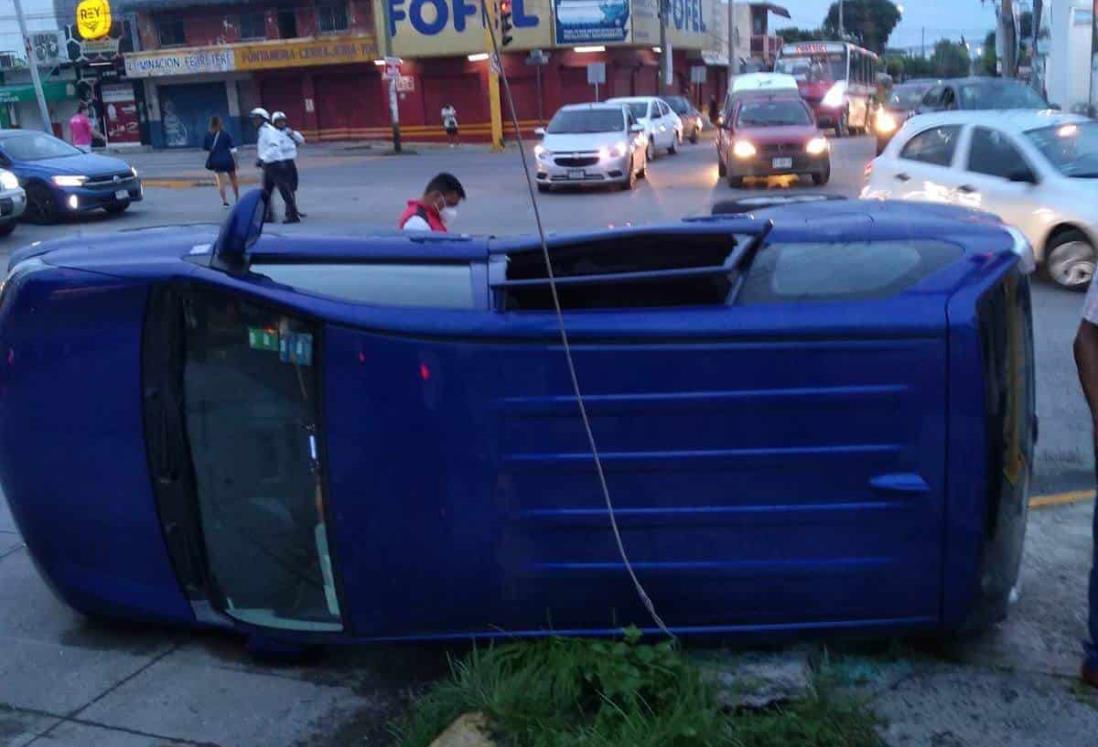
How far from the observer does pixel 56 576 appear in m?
4.64

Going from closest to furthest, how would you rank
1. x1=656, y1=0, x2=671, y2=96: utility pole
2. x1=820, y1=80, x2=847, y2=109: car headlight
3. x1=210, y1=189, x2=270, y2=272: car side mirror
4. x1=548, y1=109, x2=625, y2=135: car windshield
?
x1=210, y1=189, x2=270, y2=272: car side mirror, x1=548, y1=109, x2=625, y2=135: car windshield, x1=820, y1=80, x2=847, y2=109: car headlight, x1=656, y1=0, x2=671, y2=96: utility pole

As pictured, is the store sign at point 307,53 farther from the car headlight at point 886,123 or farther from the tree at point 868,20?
the tree at point 868,20

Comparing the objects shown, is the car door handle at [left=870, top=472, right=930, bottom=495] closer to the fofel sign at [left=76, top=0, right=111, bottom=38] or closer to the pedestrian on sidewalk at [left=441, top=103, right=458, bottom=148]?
the pedestrian on sidewalk at [left=441, top=103, right=458, bottom=148]

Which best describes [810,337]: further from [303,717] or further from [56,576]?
[56,576]

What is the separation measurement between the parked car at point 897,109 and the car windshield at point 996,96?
3.14 m

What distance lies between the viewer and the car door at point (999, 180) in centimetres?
1183

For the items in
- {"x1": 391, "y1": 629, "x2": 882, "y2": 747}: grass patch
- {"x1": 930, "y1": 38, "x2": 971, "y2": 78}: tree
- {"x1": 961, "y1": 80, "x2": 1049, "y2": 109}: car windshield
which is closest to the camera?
{"x1": 391, "y1": 629, "x2": 882, "y2": 747}: grass patch

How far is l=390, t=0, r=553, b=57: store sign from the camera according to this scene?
4438 cm

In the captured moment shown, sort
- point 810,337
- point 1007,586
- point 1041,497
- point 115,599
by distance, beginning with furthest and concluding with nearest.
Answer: point 1041,497
point 115,599
point 1007,586
point 810,337

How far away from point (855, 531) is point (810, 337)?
63 cm

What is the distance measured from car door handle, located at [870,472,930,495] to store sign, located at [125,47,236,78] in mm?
48365

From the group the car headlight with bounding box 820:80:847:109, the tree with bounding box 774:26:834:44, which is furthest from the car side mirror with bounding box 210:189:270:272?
the tree with bounding box 774:26:834:44

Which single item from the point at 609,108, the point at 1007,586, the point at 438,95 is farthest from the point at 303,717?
the point at 438,95

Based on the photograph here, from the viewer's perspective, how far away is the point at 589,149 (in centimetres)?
2320
